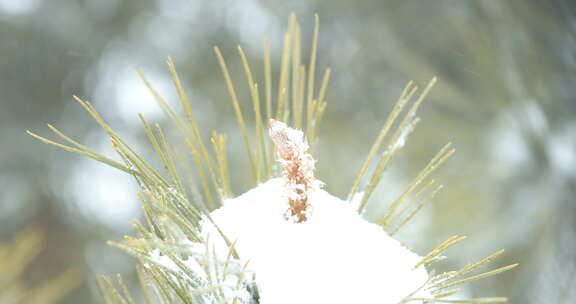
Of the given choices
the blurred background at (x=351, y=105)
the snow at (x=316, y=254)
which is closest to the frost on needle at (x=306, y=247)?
the snow at (x=316, y=254)

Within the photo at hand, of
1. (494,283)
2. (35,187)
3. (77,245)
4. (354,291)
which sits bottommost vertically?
(354,291)

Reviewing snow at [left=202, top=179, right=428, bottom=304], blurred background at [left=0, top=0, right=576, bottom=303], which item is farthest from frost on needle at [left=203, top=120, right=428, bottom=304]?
blurred background at [left=0, top=0, right=576, bottom=303]

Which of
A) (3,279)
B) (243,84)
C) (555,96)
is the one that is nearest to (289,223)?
(3,279)

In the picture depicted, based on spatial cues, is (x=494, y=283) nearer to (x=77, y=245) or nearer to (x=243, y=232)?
(x=243, y=232)

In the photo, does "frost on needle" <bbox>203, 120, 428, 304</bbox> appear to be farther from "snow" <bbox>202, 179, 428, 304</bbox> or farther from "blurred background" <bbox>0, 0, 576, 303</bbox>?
"blurred background" <bbox>0, 0, 576, 303</bbox>

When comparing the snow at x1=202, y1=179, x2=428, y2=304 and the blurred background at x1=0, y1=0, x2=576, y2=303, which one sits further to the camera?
the blurred background at x1=0, y1=0, x2=576, y2=303

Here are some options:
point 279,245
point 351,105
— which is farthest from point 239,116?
point 351,105
